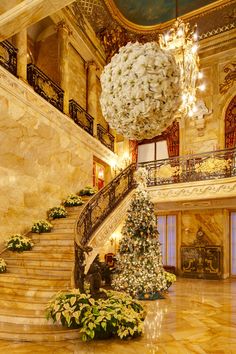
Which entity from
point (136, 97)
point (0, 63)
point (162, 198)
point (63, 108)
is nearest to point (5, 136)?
point (0, 63)

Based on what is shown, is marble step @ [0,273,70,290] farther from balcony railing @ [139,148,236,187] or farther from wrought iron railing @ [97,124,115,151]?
wrought iron railing @ [97,124,115,151]

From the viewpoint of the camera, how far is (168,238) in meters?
12.1

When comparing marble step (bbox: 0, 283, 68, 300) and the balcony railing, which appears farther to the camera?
the balcony railing

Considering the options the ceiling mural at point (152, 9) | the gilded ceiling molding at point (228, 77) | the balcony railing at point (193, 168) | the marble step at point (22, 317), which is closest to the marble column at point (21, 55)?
the ceiling mural at point (152, 9)

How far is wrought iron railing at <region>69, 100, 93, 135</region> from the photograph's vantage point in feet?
35.5

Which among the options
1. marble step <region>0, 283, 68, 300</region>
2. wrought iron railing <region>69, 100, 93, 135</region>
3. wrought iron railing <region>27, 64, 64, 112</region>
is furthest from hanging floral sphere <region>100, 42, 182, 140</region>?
wrought iron railing <region>69, 100, 93, 135</region>

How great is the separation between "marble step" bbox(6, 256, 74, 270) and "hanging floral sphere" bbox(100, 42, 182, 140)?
17.0ft

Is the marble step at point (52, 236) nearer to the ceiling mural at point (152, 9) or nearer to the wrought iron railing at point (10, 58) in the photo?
the wrought iron railing at point (10, 58)

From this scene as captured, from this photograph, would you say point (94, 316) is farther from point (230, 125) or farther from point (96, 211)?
point (230, 125)

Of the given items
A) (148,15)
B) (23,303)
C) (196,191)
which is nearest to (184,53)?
(196,191)

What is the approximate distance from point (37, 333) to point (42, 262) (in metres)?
2.32

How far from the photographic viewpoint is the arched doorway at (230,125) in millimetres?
10961

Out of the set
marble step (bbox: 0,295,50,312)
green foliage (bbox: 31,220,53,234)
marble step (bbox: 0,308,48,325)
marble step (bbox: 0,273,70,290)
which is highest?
green foliage (bbox: 31,220,53,234)

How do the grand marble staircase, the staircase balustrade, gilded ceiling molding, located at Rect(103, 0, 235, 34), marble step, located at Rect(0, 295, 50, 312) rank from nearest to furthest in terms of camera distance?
1. the grand marble staircase
2. marble step, located at Rect(0, 295, 50, 312)
3. the staircase balustrade
4. gilded ceiling molding, located at Rect(103, 0, 235, 34)
